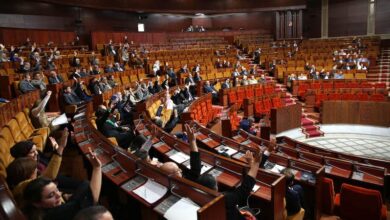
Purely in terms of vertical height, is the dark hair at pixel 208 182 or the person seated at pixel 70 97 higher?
the person seated at pixel 70 97

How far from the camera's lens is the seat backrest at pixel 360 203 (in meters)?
1.66

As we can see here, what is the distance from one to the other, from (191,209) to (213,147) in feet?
4.02

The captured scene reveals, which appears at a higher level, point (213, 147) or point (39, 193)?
point (39, 193)

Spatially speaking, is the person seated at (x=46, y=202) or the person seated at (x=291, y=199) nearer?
the person seated at (x=46, y=202)

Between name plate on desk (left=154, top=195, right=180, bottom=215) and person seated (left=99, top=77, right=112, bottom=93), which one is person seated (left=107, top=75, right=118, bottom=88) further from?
name plate on desk (left=154, top=195, right=180, bottom=215)

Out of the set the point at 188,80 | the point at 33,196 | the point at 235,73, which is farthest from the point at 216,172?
the point at 235,73

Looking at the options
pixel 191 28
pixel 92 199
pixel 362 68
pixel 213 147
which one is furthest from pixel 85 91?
pixel 191 28

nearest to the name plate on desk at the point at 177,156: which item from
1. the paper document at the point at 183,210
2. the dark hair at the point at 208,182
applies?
the dark hair at the point at 208,182

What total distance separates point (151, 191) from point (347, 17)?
31.9 feet

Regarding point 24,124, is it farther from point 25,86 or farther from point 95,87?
point 95,87

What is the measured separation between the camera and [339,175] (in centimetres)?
199

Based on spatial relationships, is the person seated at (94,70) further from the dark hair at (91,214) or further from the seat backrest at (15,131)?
the dark hair at (91,214)

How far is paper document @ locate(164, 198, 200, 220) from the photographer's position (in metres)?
1.01

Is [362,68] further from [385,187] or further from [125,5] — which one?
[125,5]
